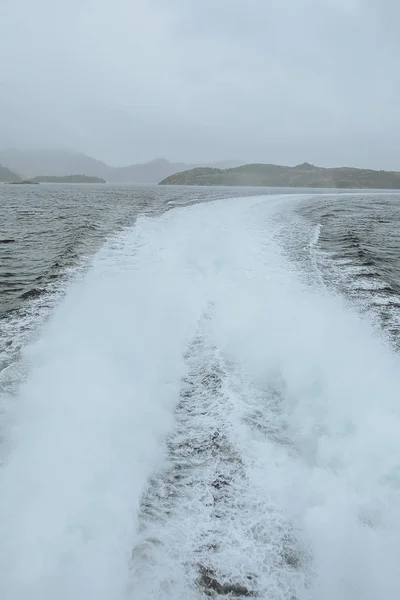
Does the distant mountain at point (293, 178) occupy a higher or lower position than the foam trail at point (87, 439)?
higher

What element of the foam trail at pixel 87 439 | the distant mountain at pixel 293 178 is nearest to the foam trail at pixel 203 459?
the foam trail at pixel 87 439

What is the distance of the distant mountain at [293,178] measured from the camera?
13325cm

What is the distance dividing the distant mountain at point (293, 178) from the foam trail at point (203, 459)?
130 metres

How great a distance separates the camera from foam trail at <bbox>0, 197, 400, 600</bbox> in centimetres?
301

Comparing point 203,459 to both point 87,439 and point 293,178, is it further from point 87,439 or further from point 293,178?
point 293,178

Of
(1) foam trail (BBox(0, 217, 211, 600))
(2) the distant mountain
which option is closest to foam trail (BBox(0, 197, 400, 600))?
(1) foam trail (BBox(0, 217, 211, 600))

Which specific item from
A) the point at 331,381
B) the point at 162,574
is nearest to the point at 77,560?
the point at 162,574

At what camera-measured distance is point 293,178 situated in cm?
14225

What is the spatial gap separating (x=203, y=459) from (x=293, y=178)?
151335mm

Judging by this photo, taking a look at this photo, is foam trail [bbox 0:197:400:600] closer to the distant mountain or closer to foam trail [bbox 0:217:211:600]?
foam trail [bbox 0:217:211:600]

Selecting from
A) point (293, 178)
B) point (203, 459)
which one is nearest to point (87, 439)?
point (203, 459)

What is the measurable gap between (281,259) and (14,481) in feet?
33.6

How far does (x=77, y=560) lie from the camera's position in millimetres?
3061

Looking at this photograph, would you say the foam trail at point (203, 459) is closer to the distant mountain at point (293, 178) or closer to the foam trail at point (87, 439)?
the foam trail at point (87, 439)
